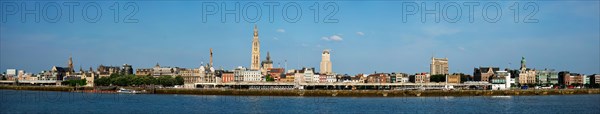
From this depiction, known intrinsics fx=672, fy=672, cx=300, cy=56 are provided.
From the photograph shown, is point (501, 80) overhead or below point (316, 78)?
below

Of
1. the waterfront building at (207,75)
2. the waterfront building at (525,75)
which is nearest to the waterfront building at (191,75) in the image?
the waterfront building at (207,75)

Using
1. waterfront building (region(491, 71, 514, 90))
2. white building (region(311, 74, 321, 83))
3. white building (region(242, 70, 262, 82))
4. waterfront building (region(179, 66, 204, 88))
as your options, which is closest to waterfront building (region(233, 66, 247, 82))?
white building (region(242, 70, 262, 82))

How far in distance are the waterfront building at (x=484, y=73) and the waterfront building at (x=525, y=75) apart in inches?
279

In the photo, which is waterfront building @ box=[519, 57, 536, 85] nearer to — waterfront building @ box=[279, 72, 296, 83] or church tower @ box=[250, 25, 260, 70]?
waterfront building @ box=[279, 72, 296, 83]

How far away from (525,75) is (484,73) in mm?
13436

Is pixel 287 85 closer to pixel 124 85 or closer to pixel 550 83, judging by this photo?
pixel 124 85

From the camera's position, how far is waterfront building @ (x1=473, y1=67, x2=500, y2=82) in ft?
620

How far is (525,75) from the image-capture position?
194375 mm

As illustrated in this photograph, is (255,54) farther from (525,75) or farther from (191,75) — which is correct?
(525,75)

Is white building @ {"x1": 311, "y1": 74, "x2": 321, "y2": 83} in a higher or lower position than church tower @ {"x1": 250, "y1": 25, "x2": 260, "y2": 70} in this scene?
lower

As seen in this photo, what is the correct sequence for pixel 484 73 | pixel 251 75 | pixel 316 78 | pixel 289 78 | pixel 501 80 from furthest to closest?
pixel 316 78
pixel 484 73
pixel 289 78
pixel 251 75
pixel 501 80

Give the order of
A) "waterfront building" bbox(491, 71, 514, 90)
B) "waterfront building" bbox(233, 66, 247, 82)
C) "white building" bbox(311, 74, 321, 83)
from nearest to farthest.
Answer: "waterfront building" bbox(491, 71, 514, 90) → "waterfront building" bbox(233, 66, 247, 82) → "white building" bbox(311, 74, 321, 83)

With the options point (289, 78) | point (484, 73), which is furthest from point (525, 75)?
point (289, 78)

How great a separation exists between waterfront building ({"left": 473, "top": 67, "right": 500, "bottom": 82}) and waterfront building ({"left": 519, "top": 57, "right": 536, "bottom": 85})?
279 inches
